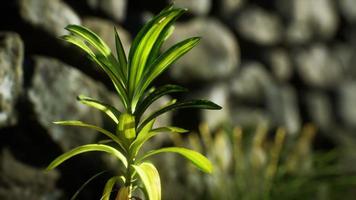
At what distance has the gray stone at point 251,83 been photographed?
299cm

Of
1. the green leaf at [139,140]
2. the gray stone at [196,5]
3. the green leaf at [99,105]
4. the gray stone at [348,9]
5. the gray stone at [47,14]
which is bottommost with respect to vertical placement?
the green leaf at [139,140]

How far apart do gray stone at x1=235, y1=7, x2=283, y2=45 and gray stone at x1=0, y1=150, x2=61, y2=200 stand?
1156 mm

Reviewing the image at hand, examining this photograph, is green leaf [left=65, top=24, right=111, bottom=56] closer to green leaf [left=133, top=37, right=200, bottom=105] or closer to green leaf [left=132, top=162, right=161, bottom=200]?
green leaf [left=133, top=37, right=200, bottom=105]

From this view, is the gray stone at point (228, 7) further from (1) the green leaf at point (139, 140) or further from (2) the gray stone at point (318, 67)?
(1) the green leaf at point (139, 140)

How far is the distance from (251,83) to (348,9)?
A: 755mm

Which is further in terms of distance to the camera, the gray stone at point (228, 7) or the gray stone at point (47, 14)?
the gray stone at point (228, 7)

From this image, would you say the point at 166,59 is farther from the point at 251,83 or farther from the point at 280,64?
the point at 280,64

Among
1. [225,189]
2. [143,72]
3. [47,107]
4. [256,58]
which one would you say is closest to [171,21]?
[143,72]

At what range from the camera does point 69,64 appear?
222 centimetres

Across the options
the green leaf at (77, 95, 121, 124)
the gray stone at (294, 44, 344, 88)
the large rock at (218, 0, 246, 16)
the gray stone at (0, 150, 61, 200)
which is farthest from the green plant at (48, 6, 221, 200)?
the gray stone at (294, 44, 344, 88)

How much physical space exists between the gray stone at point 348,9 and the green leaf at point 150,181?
2.23 metres

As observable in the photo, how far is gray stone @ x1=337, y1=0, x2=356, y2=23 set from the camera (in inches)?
134

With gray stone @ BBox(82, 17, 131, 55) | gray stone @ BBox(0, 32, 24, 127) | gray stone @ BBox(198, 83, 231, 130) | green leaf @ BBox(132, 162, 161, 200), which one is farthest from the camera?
gray stone @ BBox(198, 83, 231, 130)

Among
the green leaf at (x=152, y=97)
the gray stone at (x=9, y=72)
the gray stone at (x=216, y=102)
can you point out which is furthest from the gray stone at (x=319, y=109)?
the green leaf at (x=152, y=97)
